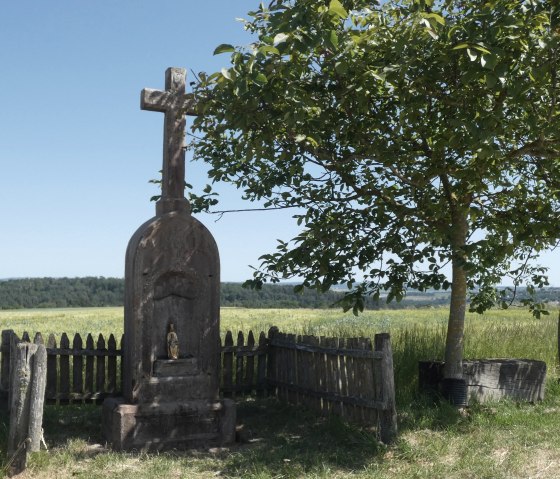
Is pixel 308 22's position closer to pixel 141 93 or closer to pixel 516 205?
pixel 141 93

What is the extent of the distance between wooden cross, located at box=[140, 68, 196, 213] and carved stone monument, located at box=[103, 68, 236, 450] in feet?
0.05

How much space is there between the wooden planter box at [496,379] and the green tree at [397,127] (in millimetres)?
463

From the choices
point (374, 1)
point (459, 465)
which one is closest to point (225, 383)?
point (459, 465)

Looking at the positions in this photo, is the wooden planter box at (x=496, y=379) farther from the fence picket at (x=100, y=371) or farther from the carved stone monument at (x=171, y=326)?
the fence picket at (x=100, y=371)

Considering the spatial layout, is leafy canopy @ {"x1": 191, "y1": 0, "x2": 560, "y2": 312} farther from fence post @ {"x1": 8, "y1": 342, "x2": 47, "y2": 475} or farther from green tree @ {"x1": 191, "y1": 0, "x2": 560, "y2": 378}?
fence post @ {"x1": 8, "y1": 342, "x2": 47, "y2": 475}

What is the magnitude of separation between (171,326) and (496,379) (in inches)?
239

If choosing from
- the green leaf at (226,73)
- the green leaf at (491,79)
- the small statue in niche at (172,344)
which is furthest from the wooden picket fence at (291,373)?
the green leaf at (226,73)

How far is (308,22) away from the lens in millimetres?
7070

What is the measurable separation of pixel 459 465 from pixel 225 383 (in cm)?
491

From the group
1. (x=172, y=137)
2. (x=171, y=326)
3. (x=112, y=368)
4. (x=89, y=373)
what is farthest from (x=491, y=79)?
(x=89, y=373)

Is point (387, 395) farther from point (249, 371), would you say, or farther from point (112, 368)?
point (112, 368)

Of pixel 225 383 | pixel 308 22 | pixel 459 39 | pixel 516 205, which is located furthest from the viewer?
pixel 225 383

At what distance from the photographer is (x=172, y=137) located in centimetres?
968

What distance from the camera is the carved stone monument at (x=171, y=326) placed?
9172 mm
